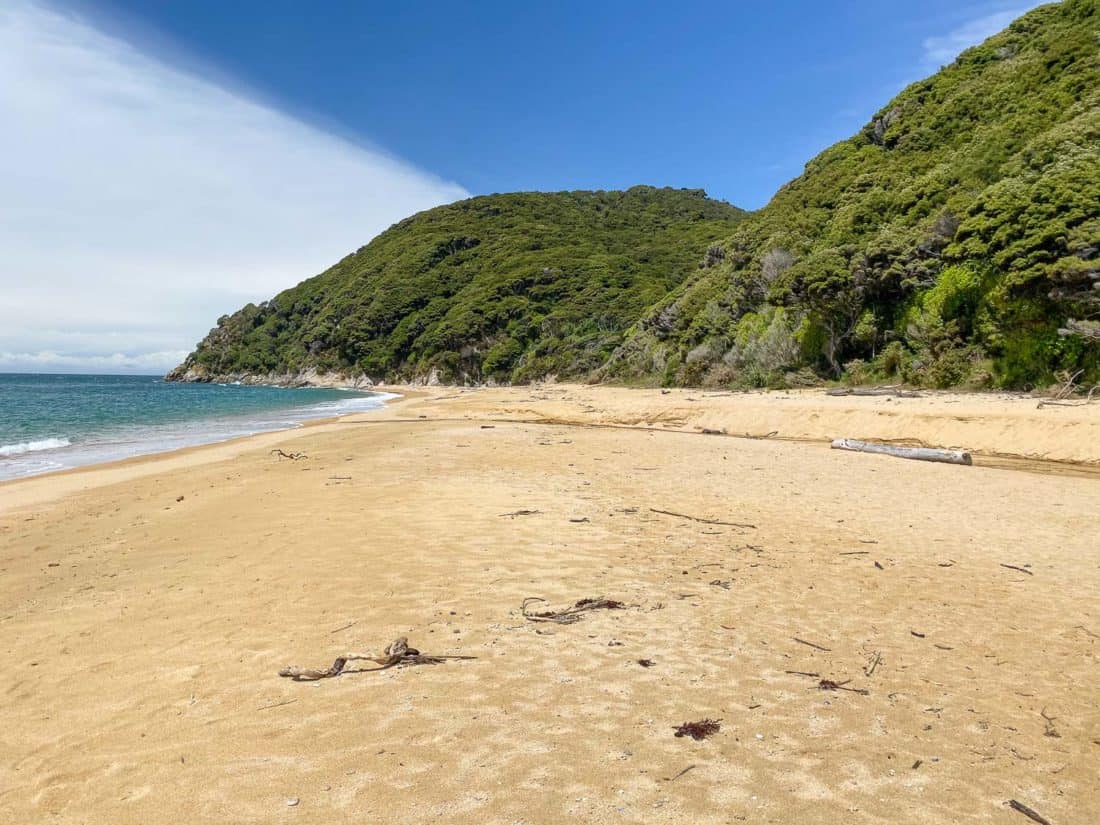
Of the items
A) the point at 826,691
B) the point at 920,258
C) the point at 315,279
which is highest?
the point at 315,279

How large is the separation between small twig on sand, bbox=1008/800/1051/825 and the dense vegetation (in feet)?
71.9

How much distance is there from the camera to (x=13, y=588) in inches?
250

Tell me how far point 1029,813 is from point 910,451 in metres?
13.2

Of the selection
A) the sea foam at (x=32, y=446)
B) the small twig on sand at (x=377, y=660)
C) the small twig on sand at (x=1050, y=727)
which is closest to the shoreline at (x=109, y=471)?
the sea foam at (x=32, y=446)

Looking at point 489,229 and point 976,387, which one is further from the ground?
point 489,229

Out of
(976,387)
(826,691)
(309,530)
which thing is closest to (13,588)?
(309,530)

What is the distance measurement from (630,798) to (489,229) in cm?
13128

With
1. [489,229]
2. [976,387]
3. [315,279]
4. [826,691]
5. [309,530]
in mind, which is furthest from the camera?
[315,279]

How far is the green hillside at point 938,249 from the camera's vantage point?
2039 centimetres

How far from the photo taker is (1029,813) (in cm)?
275

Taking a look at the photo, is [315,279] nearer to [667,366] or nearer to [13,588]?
[667,366]

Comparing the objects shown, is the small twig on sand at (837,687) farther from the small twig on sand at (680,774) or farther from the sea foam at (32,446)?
the sea foam at (32,446)

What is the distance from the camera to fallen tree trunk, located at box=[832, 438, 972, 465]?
13219 mm

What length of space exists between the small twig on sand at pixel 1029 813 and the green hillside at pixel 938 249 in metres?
21.9
